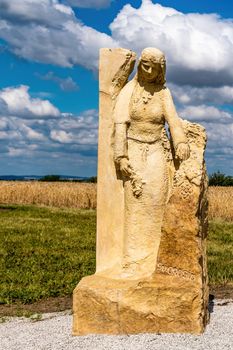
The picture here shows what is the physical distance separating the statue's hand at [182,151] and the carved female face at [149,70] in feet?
2.86

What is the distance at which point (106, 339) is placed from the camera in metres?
6.28

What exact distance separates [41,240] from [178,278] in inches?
425

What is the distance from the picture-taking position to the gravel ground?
19.6 feet

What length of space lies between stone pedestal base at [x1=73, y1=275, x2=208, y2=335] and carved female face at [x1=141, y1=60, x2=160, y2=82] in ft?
7.60

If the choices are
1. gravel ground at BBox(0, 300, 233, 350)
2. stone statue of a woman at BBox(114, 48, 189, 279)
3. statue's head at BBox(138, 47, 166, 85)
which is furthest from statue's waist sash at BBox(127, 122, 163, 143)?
gravel ground at BBox(0, 300, 233, 350)

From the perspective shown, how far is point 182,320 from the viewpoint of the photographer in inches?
249

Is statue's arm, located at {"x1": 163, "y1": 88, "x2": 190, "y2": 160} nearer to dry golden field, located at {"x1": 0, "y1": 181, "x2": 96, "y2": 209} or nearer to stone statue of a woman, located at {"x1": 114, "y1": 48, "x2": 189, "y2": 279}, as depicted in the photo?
stone statue of a woman, located at {"x1": 114, "y1": 48, "x2": 189, "y2": 279}

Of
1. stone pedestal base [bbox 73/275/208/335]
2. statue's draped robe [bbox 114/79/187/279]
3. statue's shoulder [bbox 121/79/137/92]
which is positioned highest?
statue's shoulder [bbox 121/79/137/92]

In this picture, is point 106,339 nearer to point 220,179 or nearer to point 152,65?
point 152,65

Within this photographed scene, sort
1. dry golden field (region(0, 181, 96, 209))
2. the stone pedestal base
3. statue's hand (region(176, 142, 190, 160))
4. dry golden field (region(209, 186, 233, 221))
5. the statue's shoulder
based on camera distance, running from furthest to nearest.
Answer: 1. dry golden field (region(0, 181, 96, 209))
2. dry golden field (region(209, 186, 233, 221))
3. the statue's shoulder
4. statue's hand (region(176, 142, 190, 160))
5. the stone pedestal base

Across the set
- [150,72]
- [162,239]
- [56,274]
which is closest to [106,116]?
[150,72]

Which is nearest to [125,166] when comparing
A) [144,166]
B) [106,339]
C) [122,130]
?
[144,166]

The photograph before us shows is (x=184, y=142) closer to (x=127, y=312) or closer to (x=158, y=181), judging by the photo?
(x=158, y=181)

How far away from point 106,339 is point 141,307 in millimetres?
520
